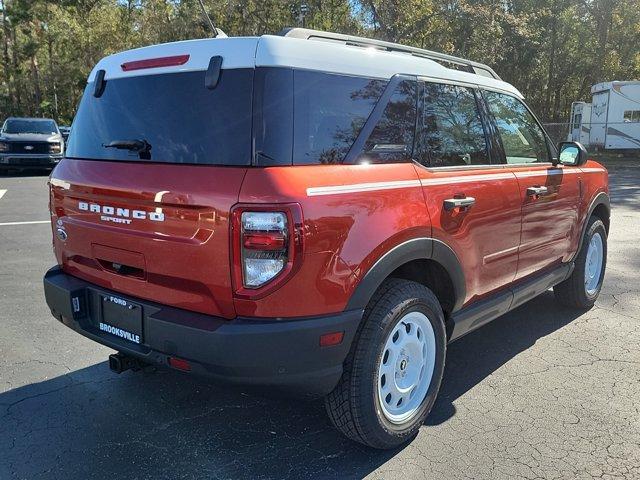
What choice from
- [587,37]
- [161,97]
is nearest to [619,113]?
[587,37]

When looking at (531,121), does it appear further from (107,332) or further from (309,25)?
(309,25)

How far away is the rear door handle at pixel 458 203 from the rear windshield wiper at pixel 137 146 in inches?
62.0

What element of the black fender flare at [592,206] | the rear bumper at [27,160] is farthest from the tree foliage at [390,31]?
the black fender flare at [592,206]

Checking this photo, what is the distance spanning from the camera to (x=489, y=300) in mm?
3611

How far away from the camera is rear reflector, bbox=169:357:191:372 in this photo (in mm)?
2496

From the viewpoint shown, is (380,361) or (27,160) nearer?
(380,361)

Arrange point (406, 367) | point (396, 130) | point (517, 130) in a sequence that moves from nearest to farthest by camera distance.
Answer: point (396, 130)
point (406, 367)
point (517, 130)

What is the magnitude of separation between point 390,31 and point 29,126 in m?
13.2

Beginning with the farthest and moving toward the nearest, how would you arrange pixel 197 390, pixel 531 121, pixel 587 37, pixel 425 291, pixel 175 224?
pixel 587 37 → pixel 531 121 → pixel 197 390 → pixel 425 291 → pixel 175 224

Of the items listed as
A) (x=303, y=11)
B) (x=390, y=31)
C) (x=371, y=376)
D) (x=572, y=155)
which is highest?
(x=303, y=11)

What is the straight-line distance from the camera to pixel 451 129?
3.34 m

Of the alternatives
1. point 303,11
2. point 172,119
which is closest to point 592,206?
point 172,119

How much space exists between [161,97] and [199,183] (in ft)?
2.02

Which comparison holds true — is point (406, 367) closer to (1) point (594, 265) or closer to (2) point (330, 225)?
(2) point (330, 225)
